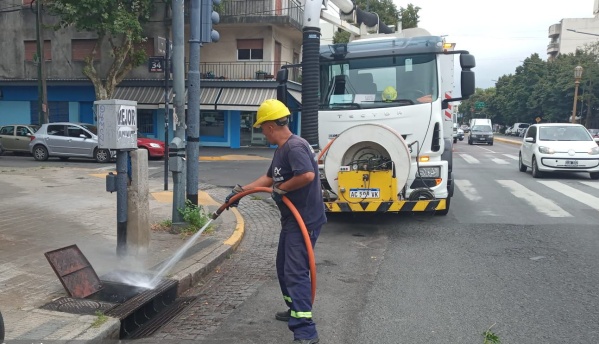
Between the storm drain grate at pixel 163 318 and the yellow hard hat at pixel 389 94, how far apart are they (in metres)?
4.91

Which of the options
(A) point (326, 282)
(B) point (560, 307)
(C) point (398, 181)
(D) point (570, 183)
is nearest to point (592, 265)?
(B) point (560, 307)

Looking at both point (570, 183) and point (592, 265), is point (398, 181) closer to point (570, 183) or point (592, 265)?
point (592, 265)

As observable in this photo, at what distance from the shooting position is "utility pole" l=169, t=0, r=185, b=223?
284 inches

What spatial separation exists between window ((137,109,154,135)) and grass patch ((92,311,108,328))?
25109 mm

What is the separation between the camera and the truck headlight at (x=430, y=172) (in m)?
8.23

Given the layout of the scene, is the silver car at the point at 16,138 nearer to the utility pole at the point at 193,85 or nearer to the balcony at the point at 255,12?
the balcony at the point at 255,12

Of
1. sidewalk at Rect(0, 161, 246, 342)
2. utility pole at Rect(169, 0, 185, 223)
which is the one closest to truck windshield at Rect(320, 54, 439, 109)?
utility pole at Rect(169, 0, 185, 223)

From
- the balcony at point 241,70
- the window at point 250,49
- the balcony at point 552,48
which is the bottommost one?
the balcony at point 241,70

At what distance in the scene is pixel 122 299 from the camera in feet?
15.0

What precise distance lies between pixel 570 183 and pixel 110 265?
12440 millimetres

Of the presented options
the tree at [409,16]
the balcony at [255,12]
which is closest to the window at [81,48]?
the balcony at [255,12]

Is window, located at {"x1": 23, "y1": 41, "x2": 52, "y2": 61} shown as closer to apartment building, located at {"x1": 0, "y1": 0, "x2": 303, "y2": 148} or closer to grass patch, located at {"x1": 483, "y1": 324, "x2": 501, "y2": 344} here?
apartment building, located at {"x1": 0, "y1": 0, "x2": 303, "y2": 148}

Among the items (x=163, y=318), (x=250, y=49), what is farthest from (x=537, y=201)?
(x=250, y=49)

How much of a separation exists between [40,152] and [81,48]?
1014 centimetres
